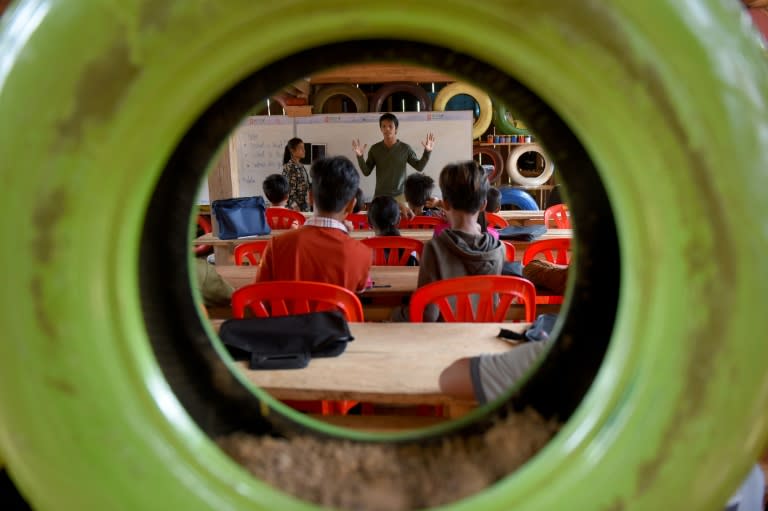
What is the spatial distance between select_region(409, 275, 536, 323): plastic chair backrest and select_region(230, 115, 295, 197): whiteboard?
597cm

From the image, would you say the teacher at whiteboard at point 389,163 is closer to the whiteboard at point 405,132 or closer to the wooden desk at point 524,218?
the whiteboard at point 405,132

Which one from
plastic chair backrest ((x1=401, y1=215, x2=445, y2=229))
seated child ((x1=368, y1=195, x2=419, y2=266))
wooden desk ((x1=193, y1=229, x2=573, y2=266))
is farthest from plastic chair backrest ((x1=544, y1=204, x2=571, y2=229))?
seated child ((x1=368, y1=195, x2=419, y2=266))

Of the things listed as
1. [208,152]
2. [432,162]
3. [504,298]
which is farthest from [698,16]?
[432,162]

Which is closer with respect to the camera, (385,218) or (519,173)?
(385,218)

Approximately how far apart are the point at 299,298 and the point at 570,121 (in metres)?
1.62

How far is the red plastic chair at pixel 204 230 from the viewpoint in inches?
191

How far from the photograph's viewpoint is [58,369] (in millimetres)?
337

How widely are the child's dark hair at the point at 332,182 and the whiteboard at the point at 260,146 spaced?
5565 mm

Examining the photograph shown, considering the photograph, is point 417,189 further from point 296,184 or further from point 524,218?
point 296,184

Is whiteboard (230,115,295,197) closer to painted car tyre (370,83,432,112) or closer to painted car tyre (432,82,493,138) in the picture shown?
painted car tyre (370,83,432,112)

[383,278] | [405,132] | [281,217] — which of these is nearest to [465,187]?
[383,278]

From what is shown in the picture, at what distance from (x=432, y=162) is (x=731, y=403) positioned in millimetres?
7213

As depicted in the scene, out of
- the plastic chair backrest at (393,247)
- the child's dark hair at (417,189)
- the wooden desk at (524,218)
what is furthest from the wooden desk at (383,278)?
the wooden desk at (524,218)

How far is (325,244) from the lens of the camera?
2.14 metres
